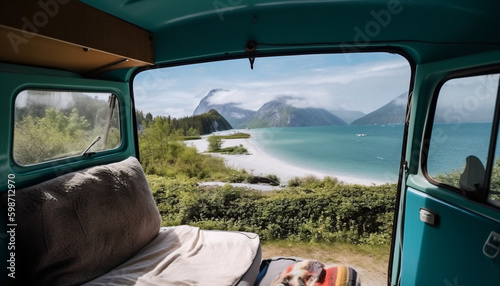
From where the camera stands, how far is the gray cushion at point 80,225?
130 centimetres

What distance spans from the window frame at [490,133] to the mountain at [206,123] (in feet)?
14.1

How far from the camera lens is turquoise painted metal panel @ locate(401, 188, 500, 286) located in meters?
1.29

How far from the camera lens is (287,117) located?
657cm

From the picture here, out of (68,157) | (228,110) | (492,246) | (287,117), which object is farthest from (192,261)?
(287,117)

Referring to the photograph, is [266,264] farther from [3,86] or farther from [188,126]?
[188,126]

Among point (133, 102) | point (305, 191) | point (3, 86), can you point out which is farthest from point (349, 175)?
point (3, 86)

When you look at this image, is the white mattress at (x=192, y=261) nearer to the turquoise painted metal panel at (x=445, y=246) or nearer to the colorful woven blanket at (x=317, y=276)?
the colorful woven blanket at (x=317, y=276)

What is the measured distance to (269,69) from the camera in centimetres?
660

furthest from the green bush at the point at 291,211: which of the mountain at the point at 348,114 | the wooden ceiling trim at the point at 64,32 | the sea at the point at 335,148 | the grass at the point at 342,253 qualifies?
the wooden ceiling trim at the point at 64,32

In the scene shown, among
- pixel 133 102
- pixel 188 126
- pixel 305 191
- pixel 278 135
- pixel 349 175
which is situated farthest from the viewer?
pixel 278 135

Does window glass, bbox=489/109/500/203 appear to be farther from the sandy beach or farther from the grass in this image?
the sandy beach

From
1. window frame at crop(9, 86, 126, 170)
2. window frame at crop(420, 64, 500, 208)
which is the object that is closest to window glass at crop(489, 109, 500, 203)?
window frame at crop(420, 64, 500, 208)

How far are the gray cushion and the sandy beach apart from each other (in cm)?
337

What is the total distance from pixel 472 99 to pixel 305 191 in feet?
9.89
